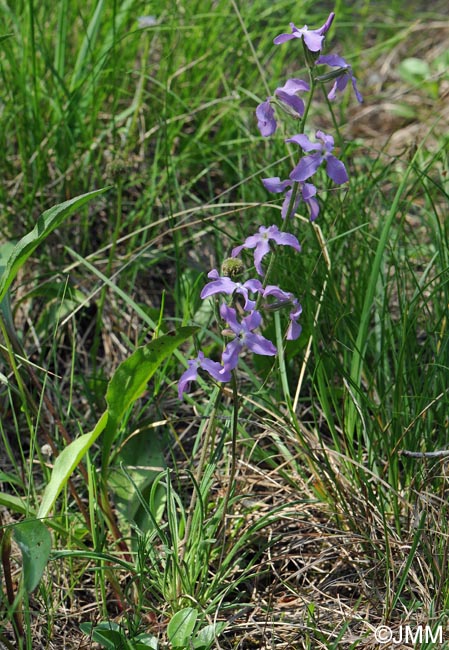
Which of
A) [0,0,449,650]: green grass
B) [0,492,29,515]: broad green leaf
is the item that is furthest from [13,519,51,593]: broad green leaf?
[0,492,29,515]: broad green leaf

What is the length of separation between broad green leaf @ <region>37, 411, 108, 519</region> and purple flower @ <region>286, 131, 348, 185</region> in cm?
58

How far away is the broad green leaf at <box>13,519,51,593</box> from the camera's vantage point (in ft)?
4.03

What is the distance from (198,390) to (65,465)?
0.60m

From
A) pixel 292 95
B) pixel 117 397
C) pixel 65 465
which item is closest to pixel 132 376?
pixel 117 397

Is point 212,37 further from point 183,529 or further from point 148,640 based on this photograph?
point 148,640

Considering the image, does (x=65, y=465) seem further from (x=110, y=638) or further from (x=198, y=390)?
(x=198, y=390)

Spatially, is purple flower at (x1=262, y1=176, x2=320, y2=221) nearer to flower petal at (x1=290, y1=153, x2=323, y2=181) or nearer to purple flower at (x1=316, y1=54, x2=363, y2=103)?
flower petal at (x1=290, y1=153, x2=323, y2=181)

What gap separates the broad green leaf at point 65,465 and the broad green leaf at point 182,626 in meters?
0.31

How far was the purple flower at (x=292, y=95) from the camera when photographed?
1396 mm

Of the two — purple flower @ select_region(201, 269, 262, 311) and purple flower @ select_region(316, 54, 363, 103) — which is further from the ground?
purple flower @ select_region(316, 54, 363, 103)

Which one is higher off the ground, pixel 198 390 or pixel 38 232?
pixel 38 232

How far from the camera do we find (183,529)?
5.25 feet

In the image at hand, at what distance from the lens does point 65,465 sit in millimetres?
1479

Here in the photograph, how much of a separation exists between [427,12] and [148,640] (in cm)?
328
